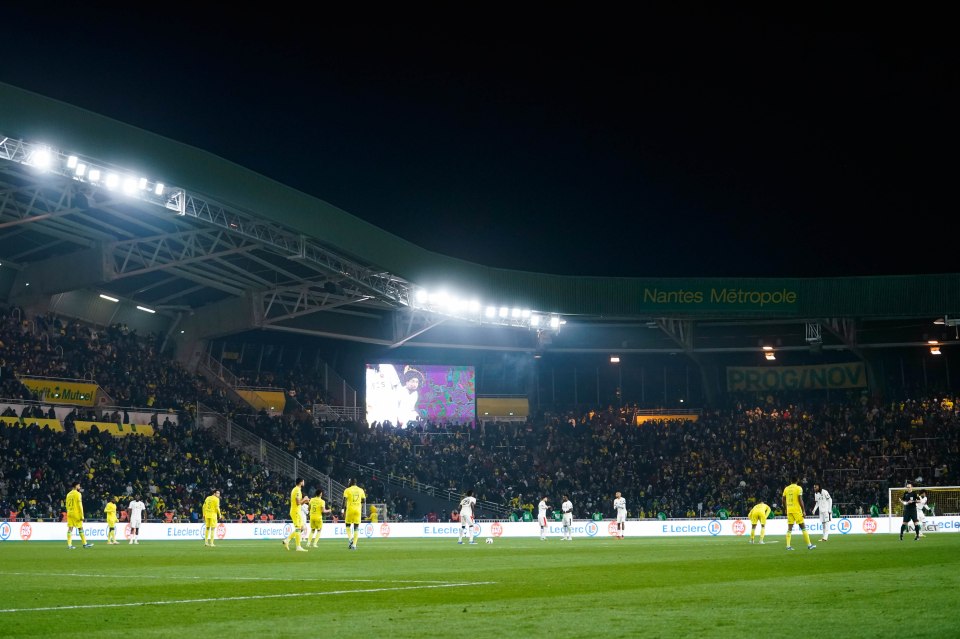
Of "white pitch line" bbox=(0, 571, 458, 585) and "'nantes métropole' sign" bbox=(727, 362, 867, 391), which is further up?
"'nantes métropole' sign" bbox=(727, 362, 867, 391)

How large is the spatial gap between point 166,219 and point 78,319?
15.5 m

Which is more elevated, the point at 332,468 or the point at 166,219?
the point at 166,219

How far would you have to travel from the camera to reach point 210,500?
34094 millimetres

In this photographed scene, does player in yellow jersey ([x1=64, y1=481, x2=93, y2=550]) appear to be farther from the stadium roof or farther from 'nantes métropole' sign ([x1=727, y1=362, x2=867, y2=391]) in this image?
'nantes métropole' sign ([x1=727, y1=362, x2=867, y2=391])

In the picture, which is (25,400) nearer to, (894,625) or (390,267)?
(390,267)

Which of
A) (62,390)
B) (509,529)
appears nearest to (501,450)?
(509,529)

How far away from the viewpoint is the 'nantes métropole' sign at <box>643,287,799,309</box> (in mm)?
56625

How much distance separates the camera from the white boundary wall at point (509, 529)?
42.3 metres

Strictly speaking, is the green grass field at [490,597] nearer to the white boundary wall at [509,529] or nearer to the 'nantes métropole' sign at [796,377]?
the white boundary wall at [509,529]

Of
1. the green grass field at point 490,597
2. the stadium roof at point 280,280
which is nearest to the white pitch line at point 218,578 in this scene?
the green grass field at point 490,597

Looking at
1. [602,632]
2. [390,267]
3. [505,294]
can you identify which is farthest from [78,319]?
[602,632]

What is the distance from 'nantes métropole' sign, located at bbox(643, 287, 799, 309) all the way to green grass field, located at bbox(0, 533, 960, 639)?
34.2 m

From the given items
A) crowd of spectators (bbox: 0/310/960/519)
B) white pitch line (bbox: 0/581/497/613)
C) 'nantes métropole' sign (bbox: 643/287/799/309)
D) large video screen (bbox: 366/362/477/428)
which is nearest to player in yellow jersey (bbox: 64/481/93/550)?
crowd of spectators (bbox: 0/310/960/519)

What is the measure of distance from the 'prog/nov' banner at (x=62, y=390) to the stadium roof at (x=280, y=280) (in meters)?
4.18
